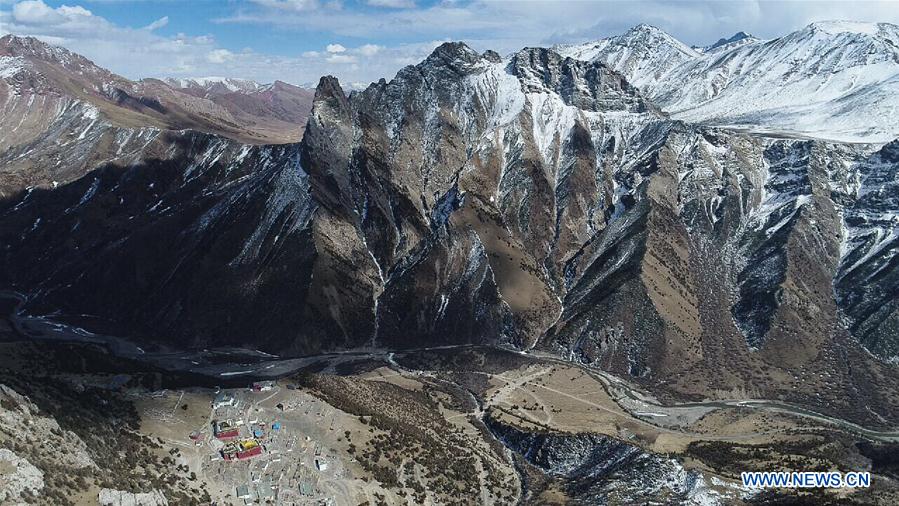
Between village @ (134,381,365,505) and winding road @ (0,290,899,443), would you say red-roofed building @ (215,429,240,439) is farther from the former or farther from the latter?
winding road @ (0,290,899,443)

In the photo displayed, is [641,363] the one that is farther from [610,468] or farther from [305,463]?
[305,463]

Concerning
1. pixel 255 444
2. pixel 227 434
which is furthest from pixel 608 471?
pixel 227 434

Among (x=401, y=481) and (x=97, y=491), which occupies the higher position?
(x=97, y=491)

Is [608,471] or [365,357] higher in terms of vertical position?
[608,471]

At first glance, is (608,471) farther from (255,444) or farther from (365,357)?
(365,357)

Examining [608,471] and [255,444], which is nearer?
[255,444]

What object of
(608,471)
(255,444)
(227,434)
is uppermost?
(227,434)

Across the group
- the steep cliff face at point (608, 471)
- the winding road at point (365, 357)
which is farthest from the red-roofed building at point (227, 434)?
the winding road at point (365, 357)

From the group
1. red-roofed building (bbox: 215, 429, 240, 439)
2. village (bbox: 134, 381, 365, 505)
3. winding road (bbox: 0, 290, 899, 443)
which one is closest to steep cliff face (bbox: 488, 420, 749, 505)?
winding road (bbox: 0, 290, 899, 443)

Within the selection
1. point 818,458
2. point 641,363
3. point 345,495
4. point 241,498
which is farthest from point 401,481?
point 641,363
